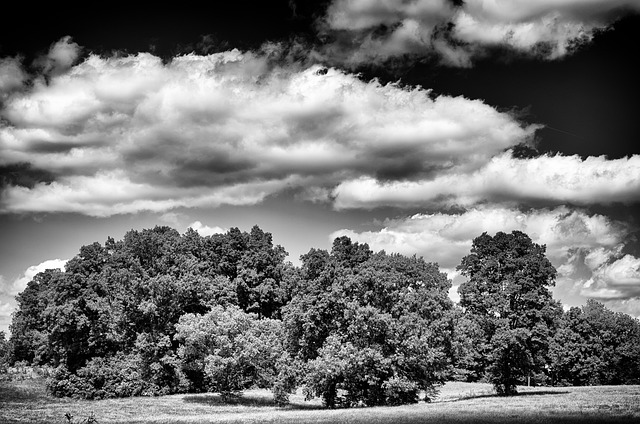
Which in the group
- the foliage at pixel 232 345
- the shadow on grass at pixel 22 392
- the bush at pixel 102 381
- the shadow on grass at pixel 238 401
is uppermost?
the foliage at pixel 232 345

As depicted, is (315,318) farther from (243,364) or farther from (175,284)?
(175,284)

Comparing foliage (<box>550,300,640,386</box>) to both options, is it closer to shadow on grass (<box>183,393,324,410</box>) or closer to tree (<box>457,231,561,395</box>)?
tree (<box>457,231,561,395</box>)

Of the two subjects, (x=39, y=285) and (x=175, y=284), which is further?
(x=39, y=285)

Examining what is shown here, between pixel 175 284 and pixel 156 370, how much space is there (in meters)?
10.6

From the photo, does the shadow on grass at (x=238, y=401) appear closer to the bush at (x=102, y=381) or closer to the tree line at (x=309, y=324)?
the tree line at (x=309, y=324)

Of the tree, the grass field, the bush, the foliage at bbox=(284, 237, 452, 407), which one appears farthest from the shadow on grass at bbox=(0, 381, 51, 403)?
the tree

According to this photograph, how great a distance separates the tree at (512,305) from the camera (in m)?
56.5

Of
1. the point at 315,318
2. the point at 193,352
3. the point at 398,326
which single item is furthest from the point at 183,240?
the point at 398,326

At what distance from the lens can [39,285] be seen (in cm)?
11356

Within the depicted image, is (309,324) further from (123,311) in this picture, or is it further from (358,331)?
(123,311)

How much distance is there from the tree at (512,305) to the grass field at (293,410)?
6993mm

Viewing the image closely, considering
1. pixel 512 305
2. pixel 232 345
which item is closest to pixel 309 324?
pixel 232 345

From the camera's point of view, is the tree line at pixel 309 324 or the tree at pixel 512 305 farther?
the tree at pixel 512 305

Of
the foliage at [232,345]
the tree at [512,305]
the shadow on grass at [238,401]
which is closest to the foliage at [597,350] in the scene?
the tree at [512,305]
